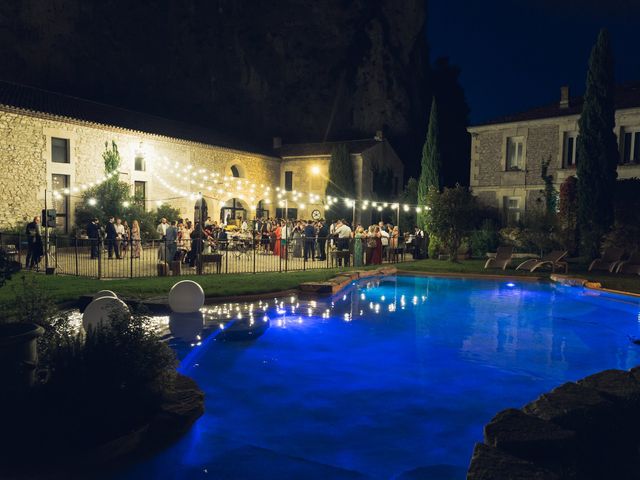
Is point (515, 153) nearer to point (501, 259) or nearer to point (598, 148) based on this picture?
point (598, 148)

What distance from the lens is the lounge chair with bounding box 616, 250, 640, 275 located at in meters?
15.9

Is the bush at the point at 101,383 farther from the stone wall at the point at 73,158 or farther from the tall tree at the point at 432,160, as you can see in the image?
the tall tree at the point at 432,160

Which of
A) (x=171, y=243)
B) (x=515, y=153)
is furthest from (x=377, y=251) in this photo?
(x=515, y=153)

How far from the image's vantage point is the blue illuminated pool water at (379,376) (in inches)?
184

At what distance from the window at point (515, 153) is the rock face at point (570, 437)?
71.0 ft

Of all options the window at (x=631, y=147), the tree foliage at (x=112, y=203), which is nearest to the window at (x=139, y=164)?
the tree foliage at (x=112, y=203)

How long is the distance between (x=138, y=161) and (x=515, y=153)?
1905 centimetres

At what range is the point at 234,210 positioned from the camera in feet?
111

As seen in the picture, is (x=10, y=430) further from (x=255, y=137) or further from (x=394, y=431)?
(x=255, y=137)

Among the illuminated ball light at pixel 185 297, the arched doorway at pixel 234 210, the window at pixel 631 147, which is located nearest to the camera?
the illuminated ball light at pixel 185 297

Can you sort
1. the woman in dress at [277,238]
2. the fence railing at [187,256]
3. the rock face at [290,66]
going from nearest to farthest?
1. the fence railing at [187,256]
2. the woman in dress at [277,238]
3. the rock face at [290,66]

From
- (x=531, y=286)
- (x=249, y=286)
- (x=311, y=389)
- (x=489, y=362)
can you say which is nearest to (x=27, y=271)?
(x=249, y=286)

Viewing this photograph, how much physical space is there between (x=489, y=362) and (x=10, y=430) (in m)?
6.21

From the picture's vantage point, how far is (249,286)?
12.3 metres
